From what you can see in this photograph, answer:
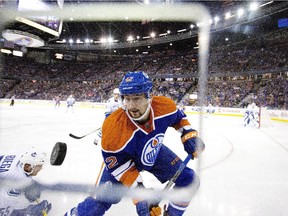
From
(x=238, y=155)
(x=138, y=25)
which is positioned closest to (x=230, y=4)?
(x=138, y=25)

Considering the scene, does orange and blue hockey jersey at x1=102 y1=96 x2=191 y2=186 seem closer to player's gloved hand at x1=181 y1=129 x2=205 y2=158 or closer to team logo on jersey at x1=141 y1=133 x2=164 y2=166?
team logo on jersey at x1=141 y1=133 x2=164 y2=166

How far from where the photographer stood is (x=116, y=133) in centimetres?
139

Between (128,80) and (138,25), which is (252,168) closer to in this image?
(128,80)

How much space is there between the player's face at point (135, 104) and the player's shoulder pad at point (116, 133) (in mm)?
72

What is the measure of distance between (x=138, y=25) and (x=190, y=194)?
833 inches

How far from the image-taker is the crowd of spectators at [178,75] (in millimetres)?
17531

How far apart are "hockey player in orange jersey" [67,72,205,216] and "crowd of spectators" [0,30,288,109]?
42.3 feet

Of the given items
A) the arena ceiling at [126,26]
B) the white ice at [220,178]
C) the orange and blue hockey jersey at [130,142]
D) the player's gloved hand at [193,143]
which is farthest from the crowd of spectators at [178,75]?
the orange and blue hockey jersey at [130,142]

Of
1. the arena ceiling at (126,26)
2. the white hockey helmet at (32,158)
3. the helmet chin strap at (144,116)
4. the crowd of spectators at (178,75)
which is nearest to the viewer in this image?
→ the helmet chin strap at (144,116)

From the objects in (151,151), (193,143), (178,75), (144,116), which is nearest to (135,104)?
(144,116)

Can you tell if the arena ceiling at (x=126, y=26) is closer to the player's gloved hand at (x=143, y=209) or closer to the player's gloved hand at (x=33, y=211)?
the player's gloved hand at (x=33, y=211)

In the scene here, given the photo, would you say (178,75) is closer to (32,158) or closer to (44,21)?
(44,21)

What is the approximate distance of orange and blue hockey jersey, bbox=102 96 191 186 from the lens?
54.6 inches

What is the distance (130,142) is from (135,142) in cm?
5
